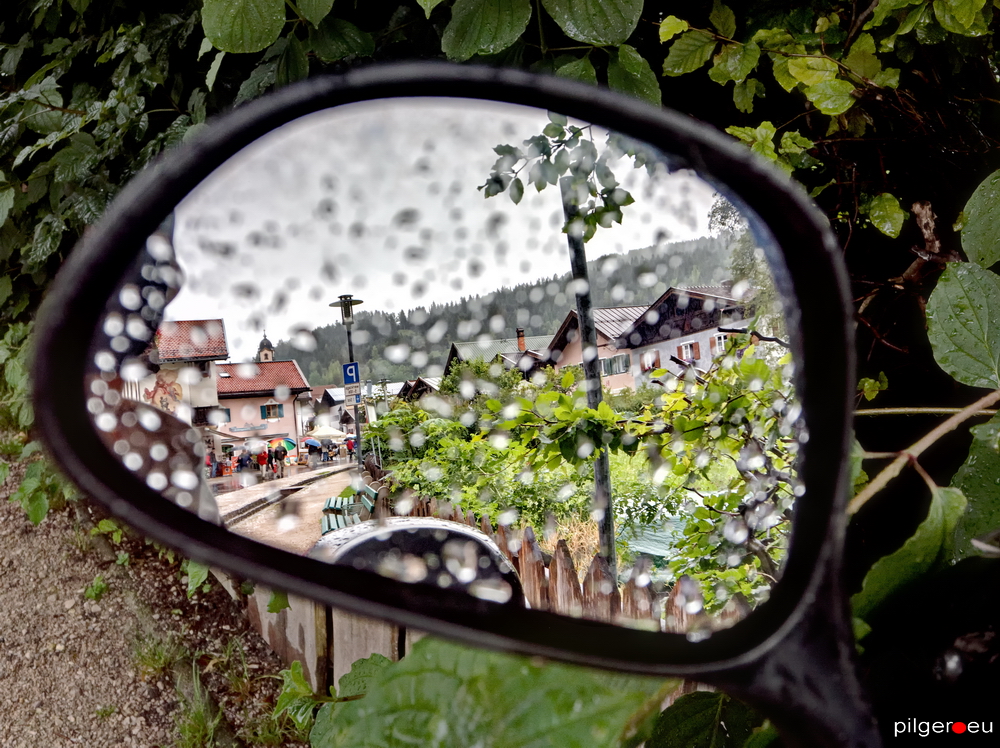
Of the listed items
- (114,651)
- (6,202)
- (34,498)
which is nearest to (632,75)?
(6,202)

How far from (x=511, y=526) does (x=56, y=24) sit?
162 cm

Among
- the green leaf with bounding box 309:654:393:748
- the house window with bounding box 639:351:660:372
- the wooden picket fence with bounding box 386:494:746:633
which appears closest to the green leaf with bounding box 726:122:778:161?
the house window with bounding box 639:351:660:372

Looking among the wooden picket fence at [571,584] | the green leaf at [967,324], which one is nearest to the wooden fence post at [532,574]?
the wooden picket fence at [571,584]

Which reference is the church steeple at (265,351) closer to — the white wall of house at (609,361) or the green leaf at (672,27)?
the white wall of house at (609,361)

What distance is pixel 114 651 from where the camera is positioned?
1758 mm

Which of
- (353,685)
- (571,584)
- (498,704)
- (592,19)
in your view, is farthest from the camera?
(353,685)

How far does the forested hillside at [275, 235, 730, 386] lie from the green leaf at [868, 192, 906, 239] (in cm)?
30

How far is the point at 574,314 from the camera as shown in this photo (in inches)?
12.6

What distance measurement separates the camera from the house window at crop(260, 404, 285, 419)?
28 cm

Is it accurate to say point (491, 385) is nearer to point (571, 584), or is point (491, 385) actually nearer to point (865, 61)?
point (571, 584)

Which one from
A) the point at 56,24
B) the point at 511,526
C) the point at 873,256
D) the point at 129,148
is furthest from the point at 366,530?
the point at 56,24

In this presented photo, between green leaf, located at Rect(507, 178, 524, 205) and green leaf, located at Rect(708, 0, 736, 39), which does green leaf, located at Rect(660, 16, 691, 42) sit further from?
green leaf, located at Rect(507, 178, 524, 205)

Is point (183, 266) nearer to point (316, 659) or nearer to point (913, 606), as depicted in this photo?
point (913, 606)

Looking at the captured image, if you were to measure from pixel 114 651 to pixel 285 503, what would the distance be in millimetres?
1879
